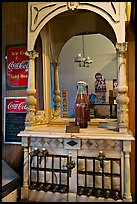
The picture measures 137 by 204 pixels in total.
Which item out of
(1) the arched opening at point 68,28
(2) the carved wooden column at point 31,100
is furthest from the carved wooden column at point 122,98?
(2) the carved wooden column at point 31,100

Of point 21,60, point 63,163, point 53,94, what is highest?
point 21,60

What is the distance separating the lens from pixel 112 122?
1.43 metres

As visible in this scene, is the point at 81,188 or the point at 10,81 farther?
the point at 10,81

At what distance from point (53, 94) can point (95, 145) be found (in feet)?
1.88

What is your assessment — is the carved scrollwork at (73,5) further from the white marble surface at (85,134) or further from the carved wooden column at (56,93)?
the white marble surface at (85,134)

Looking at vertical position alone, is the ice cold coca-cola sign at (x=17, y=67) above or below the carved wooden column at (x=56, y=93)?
above

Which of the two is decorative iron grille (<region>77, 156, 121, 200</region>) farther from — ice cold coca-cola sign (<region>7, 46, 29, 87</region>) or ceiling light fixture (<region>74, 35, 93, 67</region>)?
ice cold coca-cola sign (<region>7, 46, 29, 87</region>)

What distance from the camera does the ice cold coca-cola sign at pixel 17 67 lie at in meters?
1.76

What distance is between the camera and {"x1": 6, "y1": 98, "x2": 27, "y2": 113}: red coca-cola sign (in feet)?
5.75

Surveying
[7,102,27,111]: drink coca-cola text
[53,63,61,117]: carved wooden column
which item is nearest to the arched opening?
[53,63,61,117]: carved wooden column

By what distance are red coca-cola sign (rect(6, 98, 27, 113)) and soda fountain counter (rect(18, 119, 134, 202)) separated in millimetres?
478

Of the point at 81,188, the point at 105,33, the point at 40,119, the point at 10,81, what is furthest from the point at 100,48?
the point at 81,188

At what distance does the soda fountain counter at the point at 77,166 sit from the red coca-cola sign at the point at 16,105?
48cm

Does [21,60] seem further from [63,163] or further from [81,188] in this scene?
[81,188]
